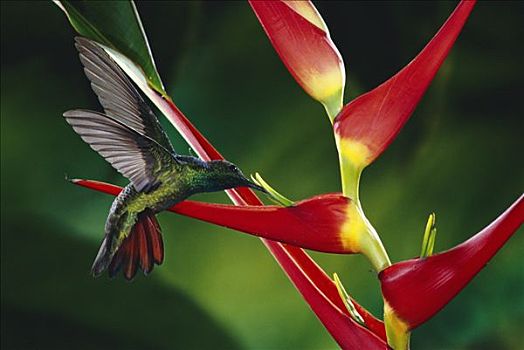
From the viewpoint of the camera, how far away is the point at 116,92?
1.74ft

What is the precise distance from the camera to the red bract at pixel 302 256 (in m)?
0.44

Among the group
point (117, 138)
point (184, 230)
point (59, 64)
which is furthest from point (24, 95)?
point (117, 138)

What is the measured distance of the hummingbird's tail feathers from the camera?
556 millimetres

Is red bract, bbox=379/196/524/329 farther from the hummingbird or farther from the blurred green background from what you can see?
the blurred green background

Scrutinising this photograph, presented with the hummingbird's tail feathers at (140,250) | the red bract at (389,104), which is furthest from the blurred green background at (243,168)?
the red bract at (389,104)

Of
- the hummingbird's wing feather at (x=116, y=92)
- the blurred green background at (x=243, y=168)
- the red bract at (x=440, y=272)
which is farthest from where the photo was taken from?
the blurred green background at (x=243, y=168)

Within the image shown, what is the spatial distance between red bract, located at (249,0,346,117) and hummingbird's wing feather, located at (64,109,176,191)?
117mm

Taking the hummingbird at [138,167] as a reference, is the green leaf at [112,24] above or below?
above

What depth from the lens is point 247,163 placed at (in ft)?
2.50

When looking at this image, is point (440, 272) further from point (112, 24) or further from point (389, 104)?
point (112, 24)

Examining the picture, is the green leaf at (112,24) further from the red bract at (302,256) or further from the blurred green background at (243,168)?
the blurred green background at (243,168)

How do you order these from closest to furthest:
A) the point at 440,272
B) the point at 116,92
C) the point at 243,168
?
the point at 440,272
the point at 116,92
the point at 243,168

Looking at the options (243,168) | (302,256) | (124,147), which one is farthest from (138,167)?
(243,168)

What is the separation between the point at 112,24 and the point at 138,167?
10 centimetres
